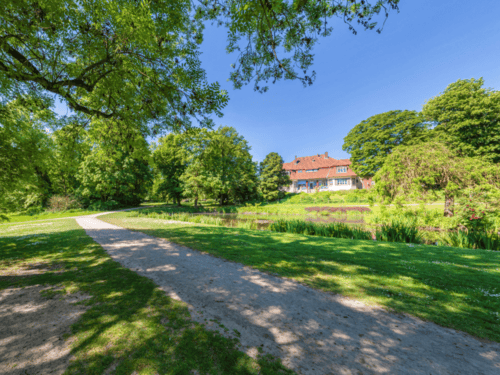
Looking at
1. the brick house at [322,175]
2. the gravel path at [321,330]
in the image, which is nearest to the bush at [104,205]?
the gravel path at [321,330]

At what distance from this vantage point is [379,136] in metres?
30.6

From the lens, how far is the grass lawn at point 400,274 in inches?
110

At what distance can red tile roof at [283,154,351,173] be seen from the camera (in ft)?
153

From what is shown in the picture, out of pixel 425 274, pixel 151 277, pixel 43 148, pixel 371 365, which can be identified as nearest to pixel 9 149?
pixel 43 148

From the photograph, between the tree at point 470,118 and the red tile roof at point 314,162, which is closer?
the tree at point 470,118

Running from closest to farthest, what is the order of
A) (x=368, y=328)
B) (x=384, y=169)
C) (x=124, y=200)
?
(x=368, y=328), (x=384, y=169), (x=124, y=200)

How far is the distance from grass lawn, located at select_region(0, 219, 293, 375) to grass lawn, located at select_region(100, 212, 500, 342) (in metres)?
2.22

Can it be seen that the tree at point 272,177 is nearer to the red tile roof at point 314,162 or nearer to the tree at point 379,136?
the red tile roof at point 314,162

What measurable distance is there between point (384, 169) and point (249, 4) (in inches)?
447

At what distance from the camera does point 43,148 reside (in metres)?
5.95

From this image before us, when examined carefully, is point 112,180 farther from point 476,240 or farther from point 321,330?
point 476,240

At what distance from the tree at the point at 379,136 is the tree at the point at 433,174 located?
1933 cm

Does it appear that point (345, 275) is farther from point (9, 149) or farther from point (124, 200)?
point (124, 200)

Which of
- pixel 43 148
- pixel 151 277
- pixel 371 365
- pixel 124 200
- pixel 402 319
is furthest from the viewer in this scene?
pixel 124 200
